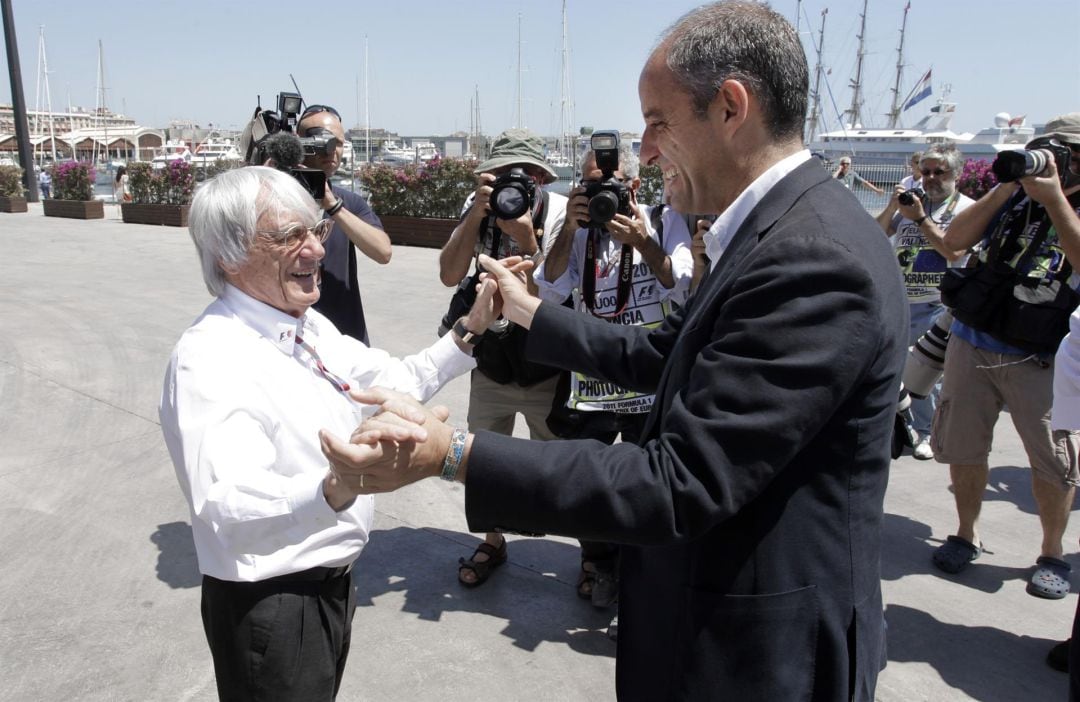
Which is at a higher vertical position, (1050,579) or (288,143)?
(288,143)

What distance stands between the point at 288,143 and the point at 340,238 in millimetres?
524

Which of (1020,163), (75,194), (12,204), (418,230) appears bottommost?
(12,204)

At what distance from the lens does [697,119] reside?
156cm

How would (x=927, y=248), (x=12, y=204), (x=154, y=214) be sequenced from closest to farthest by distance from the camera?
(x=927, y=248) → (x=154, y=214) → (x=12, y=204)

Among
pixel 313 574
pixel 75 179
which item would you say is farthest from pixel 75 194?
pixel 313 574

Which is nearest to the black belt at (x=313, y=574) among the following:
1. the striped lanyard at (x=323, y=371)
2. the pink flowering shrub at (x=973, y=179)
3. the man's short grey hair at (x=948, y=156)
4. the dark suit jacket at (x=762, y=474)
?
the striped lanyard at (x=323, y=371)

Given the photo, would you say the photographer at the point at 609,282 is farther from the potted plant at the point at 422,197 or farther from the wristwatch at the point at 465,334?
the potted plant at the point at 422,197

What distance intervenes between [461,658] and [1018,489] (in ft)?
12.3

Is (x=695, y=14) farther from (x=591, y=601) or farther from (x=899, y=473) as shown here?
(x=899, y=473)

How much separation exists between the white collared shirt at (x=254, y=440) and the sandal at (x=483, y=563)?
65.0 inches

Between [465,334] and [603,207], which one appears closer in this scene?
[465,334]

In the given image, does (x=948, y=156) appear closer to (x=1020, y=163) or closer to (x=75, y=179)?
(x=1020, y=163)

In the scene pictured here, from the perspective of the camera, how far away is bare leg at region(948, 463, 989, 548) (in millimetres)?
3949

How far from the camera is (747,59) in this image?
149 centimetres
